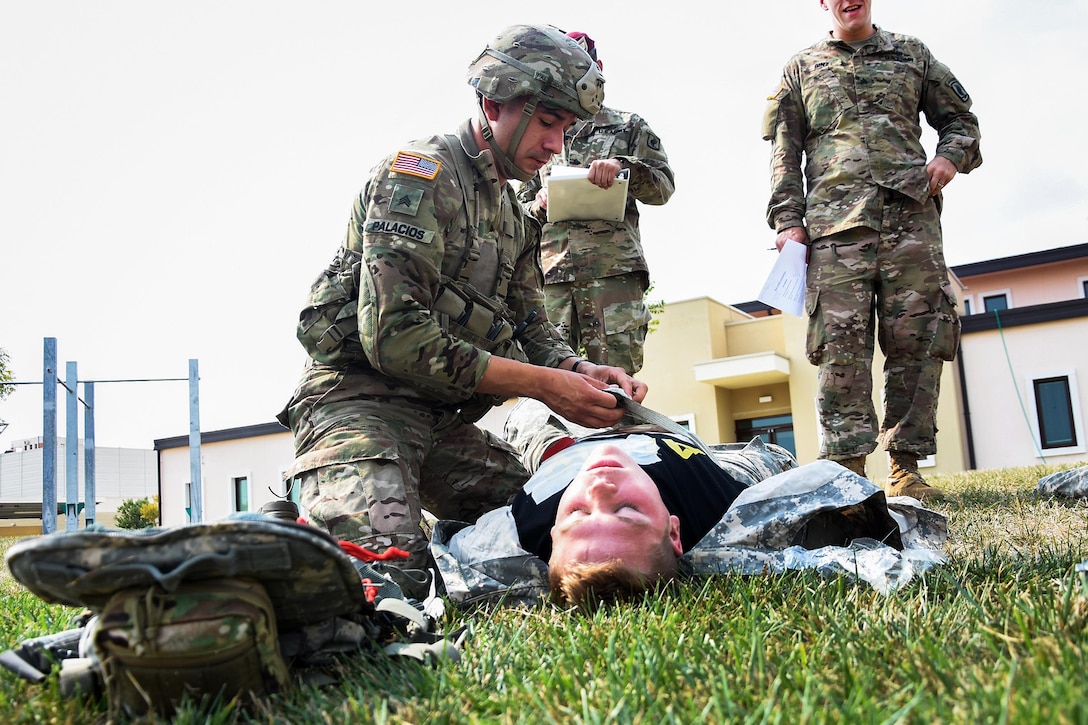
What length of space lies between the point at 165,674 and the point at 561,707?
610 millimetres

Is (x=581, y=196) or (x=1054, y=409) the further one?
(x=1054, y=409)

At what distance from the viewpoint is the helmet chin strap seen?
10.8 ft

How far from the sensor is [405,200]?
10.0ft

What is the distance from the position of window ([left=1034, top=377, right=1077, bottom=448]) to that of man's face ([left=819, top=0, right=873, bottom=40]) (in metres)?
15.2

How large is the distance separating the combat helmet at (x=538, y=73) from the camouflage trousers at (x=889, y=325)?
1.94 m

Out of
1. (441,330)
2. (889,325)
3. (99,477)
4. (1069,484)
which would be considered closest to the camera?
(441,330)

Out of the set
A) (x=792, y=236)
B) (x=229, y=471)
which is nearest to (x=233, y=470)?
(x=229, y=471)

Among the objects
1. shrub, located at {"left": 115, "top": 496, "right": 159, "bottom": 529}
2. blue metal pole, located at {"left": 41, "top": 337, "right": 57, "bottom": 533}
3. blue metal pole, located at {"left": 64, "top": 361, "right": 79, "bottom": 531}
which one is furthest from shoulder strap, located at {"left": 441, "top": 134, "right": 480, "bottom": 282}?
shrub, located at {"left": 115, "top": 496, "right": 159, "bottom": 529}

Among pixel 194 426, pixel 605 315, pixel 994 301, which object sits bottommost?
pixel 605 315

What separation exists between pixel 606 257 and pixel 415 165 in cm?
217

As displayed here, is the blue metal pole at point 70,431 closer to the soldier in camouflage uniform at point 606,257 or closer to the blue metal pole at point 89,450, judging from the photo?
the blue metal pole at point 89,450

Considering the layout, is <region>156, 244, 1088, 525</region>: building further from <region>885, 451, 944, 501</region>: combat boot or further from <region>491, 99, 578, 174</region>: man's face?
<region>491, 99, 578, 174</region>: man's face

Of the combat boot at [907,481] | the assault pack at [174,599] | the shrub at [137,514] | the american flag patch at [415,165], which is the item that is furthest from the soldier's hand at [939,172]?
the shrub at [137,514]

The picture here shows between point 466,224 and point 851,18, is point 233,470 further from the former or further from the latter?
point 466,224
